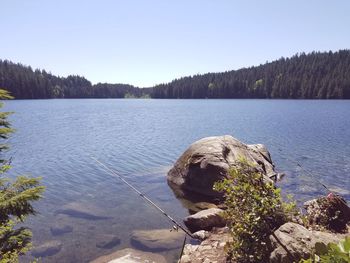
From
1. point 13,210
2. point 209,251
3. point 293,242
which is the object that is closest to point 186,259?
A: point 209,251

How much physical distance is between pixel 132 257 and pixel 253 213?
17.1 ft

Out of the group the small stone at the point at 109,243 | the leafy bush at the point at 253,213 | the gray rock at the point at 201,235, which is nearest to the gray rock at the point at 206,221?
the gray rock at the point at 201,235

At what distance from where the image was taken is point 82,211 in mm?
15539

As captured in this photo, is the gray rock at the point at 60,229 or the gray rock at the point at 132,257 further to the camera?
the gray rock at the point at 60,229

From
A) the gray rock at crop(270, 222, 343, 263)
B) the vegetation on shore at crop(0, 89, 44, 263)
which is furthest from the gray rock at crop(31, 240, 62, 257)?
the gray rock at crop(270, 222, 343, 263)

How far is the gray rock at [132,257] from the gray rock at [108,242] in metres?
0.75

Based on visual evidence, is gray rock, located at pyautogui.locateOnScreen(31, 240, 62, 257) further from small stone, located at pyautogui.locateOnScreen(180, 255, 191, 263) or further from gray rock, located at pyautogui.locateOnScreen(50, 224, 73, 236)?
small stone, located at pyautogui.locateOnScreen(180, 255, 191, 263)

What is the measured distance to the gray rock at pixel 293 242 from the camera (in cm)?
655

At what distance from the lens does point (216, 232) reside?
1183cm

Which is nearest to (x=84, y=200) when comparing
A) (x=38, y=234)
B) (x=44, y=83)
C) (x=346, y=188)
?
(x=38, y=234)

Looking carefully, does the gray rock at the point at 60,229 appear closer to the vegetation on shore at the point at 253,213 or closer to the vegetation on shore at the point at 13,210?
the vegetation on shore at the point at 13,210

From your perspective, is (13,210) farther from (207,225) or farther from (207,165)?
(207,165)

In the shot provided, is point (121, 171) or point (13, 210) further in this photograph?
point (121, 171)

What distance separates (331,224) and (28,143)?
1310 inches
